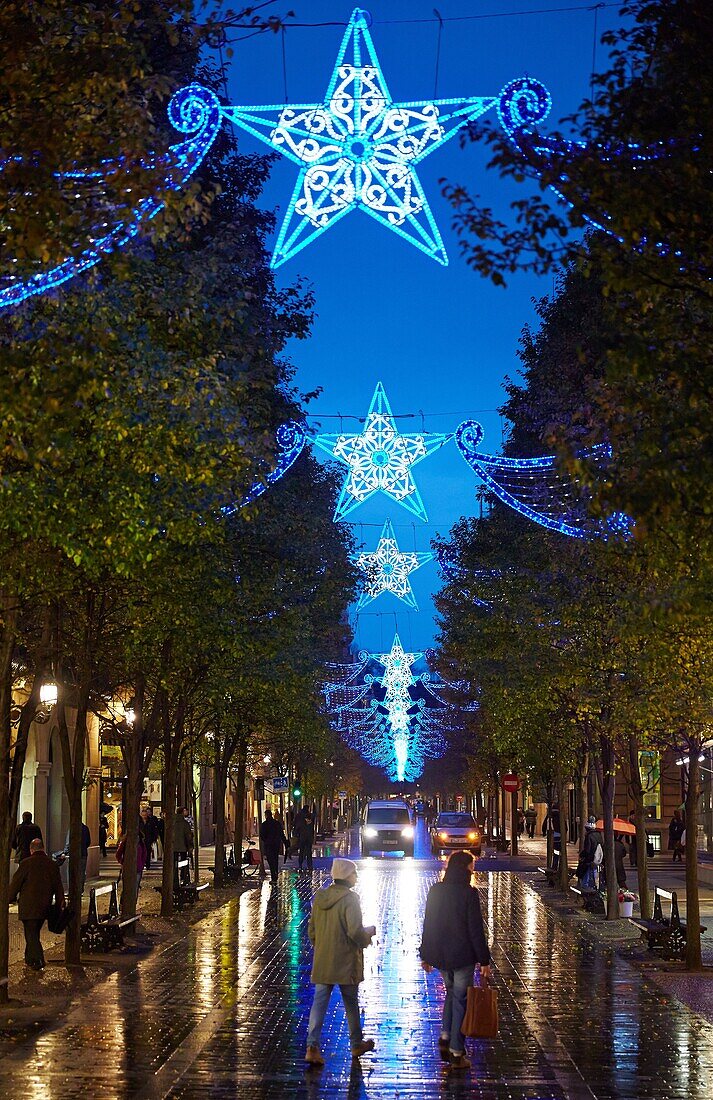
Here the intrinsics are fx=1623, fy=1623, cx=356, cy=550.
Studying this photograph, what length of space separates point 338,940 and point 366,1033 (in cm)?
216

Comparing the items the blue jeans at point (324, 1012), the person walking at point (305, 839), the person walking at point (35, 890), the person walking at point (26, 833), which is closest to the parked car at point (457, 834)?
the person walking at point (305, 839)

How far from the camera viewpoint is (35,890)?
2009cm

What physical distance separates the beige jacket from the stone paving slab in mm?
741

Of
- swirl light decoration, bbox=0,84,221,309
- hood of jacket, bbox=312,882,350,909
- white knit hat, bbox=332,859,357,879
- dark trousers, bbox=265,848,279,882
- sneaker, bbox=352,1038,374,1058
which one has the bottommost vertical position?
sneaker, bbox=352,1038,374,1058

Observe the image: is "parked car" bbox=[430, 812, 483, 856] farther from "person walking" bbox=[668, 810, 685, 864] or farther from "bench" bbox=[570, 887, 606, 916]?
"bench" bbox=[570, 887, 606, 916]

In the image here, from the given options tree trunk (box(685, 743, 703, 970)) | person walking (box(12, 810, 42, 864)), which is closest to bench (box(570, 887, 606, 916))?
tree trunk (box(685, 743, 703, 970))

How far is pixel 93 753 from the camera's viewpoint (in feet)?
153

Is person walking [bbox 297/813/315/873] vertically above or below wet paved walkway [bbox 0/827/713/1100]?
above

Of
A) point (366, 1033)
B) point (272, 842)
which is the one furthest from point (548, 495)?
point (272, 842)

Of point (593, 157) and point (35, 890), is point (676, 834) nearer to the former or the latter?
point (35, 890)

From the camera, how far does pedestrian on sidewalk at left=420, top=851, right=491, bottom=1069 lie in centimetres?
1378

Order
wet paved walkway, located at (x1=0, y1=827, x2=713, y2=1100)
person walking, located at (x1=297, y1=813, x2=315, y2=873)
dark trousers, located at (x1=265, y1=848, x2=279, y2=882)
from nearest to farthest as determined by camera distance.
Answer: wet paved walkway, located at (x1=0, y1=827, x2=713, y2=1100), dark trousers, located at (x1=265, y1=848, x2=279, y2=882), person walking, located at (x1=297, y1=813, x2=315, y2=873)

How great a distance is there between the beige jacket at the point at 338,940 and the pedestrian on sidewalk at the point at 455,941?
63cm

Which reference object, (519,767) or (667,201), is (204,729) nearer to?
(519,767)
